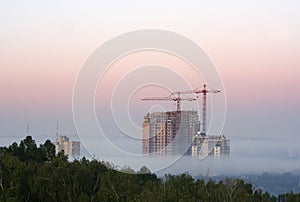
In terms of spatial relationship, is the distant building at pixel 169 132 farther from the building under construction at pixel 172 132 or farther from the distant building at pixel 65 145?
the distant building at pixel 65 145

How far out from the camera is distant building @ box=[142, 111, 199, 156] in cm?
1076

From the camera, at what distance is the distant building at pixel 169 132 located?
1076 centimetres

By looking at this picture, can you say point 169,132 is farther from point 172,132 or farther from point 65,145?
point 65,145

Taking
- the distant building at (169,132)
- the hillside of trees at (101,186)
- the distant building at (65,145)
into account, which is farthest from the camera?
the distant building at (65,145)

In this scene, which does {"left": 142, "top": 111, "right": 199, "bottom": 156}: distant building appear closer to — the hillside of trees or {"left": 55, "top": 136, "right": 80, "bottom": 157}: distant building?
the hillside of trees

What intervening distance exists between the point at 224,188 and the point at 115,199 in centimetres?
252

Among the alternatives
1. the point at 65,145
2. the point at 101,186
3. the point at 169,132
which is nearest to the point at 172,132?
the point at 169,132

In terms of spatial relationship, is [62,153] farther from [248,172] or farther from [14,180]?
[248,172]

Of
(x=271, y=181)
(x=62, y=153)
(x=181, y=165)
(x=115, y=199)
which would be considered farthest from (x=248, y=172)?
(x=62, y=153)

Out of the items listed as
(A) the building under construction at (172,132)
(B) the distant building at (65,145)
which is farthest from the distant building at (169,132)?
(B) the distant building at (65,145)

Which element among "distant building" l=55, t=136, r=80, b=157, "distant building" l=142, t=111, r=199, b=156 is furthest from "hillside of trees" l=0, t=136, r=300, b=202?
"distant building" l=55, t=136, r=80, b=157

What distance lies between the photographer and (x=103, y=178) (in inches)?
499

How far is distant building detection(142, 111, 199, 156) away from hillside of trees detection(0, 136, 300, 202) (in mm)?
753

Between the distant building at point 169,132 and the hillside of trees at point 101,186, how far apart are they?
753 mm
